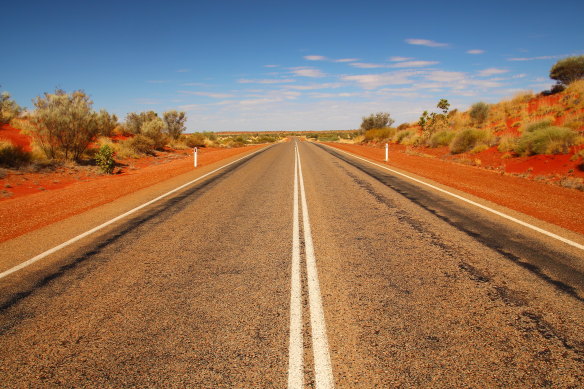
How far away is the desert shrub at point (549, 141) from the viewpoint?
15031 mm

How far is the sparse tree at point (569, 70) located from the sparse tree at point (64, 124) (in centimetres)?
4255

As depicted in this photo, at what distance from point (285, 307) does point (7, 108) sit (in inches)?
1315

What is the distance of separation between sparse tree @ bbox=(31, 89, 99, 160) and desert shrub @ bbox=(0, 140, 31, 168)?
1440 millimetres

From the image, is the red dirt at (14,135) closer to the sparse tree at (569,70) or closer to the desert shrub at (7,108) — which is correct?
the desert shrub at (7,108)

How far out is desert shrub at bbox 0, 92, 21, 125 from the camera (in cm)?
2445

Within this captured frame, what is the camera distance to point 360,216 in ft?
22.8

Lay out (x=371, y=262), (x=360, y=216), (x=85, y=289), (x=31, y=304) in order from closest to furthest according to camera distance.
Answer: (x=31, y=304) → (x=85, y=289) → (x=371, y=262) → (x=360, y=216)

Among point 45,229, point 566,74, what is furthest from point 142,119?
point 566,74

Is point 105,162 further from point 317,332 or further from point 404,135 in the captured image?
Result: point 404,135

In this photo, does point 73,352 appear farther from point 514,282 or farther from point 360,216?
point 360,216

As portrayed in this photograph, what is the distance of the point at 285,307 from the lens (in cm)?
338

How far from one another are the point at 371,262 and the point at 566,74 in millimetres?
42393

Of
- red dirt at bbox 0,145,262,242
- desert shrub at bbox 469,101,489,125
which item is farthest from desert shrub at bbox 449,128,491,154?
red dirt at bbox 0,145,262,242

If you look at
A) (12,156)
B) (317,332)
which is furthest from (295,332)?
(12,156)
